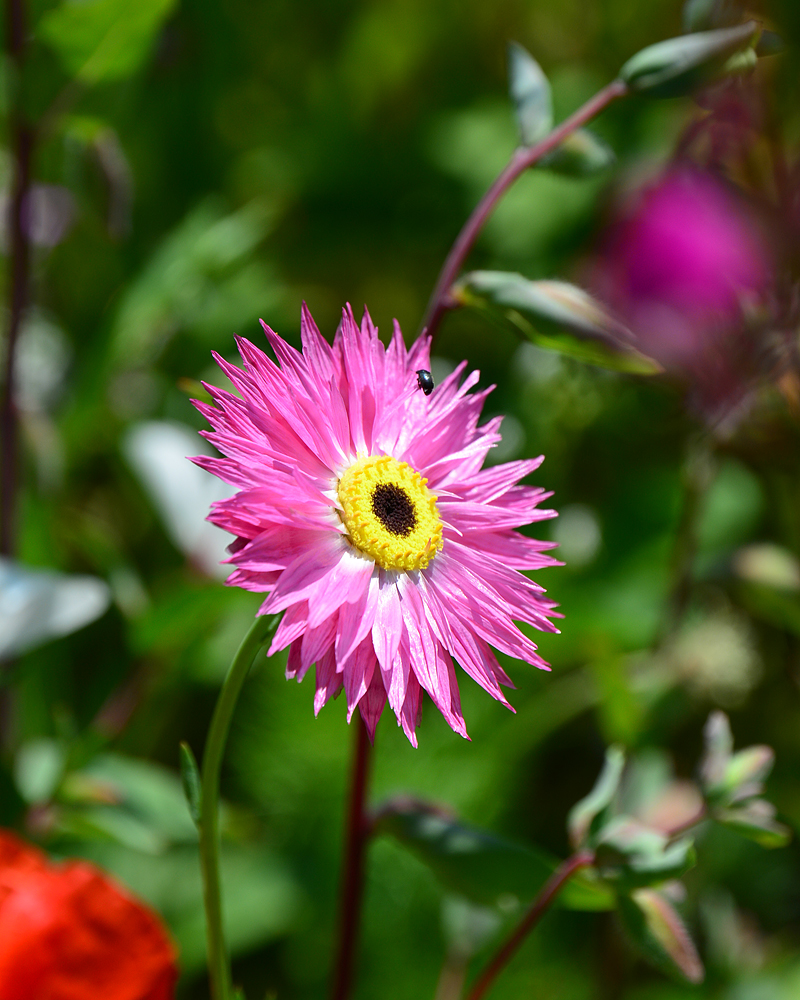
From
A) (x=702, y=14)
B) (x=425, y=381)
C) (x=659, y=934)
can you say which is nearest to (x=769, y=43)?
(x=702, y=14)

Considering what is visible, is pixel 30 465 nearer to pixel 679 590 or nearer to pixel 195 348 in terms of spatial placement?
pixel 195 348

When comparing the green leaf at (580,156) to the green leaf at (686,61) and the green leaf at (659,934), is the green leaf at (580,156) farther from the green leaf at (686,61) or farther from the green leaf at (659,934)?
the green leaf at (659,934)

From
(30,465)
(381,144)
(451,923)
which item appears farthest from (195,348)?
(451,923)

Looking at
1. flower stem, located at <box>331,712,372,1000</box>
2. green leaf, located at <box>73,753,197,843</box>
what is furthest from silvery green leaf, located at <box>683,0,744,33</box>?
green leaf, located at <box>73,753,197,843</box>

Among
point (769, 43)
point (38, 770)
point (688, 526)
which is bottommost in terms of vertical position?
point (38, 770)

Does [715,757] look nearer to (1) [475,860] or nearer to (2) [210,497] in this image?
(1) [475,860]

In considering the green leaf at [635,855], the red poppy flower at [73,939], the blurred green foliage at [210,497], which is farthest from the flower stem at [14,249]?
the green leaf at [635,855]

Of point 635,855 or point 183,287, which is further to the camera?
point 183,287
